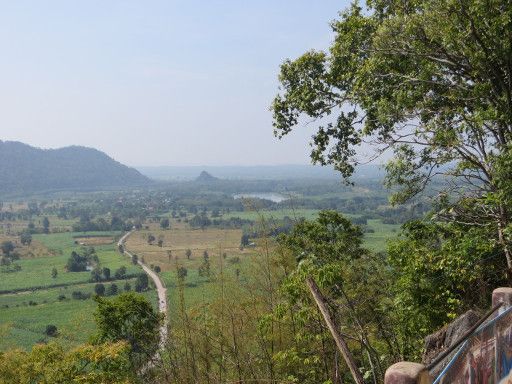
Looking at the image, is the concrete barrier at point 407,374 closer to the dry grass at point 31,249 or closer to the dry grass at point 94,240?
the dry grass at point 31,249

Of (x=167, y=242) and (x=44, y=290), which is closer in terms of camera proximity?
(x=44, y=290)

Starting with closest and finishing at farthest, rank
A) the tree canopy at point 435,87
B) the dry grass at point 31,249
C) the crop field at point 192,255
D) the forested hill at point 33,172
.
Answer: the tree canopy at point 435,87 → the crop field at point 192,255 → the dry grass at point 31,249 → the forested hill at point 33,172

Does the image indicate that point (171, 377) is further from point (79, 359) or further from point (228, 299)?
point (79, 359)

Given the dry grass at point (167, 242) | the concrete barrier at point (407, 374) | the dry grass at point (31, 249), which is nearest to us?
the concrete barrier at point (407, 374)

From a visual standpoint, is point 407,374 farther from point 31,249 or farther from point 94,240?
point 94,240

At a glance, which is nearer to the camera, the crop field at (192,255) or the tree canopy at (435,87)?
the tree canopy at (435,87)

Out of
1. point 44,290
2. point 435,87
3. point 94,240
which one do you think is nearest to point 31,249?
point 94,240

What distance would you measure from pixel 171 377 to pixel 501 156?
4509 mm

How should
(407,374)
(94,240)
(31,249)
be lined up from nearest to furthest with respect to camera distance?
1. (407,374)
2. (31,249)
3. (94,240)

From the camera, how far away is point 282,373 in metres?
8.01

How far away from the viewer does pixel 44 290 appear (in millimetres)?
48594

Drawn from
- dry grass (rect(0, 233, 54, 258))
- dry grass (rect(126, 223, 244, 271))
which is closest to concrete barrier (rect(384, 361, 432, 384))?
dry grass (rect(126, 223, 244, 271))

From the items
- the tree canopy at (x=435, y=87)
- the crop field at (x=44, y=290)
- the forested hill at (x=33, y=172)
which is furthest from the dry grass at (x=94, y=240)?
the forested hill at (x=33, y=172)

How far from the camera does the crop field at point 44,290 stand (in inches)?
1401
